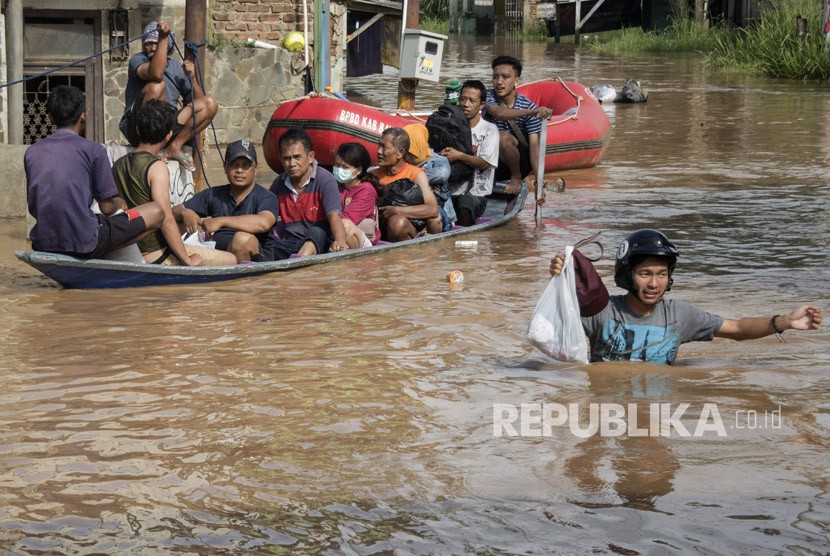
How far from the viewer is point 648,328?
573 cm

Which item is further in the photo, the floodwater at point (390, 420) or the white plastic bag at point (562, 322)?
the white plastic bag at point (562, 322)

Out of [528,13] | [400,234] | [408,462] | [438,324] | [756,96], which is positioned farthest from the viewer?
[528,13]

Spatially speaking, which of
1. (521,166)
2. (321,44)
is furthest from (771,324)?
(321,44)

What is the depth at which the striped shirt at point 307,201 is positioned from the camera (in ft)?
29.0

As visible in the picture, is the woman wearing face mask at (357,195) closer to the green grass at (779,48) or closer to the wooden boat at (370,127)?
the wooden boat at (370,127)

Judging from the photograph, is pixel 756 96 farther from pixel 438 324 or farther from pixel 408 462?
pixel 408 462

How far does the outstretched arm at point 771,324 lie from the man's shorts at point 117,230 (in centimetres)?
380

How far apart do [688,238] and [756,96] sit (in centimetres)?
1302

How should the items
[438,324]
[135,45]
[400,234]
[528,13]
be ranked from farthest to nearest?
1. [528,13]
2. [135,45]
3. [400,234]
4. [438,324]

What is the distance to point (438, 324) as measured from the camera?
7.30 meters

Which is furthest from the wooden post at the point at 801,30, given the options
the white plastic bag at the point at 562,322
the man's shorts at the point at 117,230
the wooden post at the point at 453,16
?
the wooden post at the point at 453,16

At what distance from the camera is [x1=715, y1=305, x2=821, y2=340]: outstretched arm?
17.4 ft

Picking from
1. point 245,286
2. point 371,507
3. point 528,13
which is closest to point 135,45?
point 245,286

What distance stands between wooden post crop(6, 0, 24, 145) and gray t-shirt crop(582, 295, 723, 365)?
780cm
